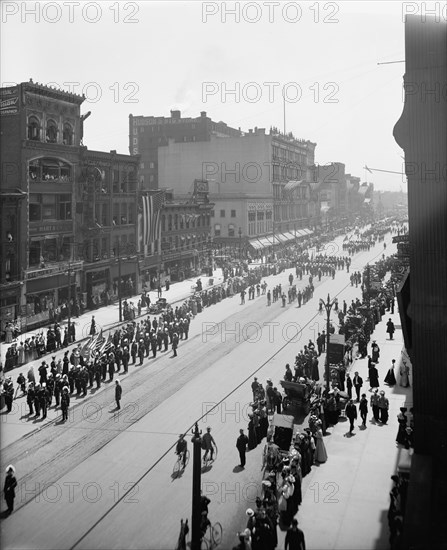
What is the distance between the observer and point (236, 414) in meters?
22.3

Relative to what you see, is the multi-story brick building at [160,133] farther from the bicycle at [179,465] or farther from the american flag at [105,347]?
the bicycle at [179,465]

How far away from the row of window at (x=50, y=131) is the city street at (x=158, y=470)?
20.0 meters

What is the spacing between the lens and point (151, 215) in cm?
5266

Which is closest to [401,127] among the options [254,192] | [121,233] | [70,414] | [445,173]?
[445,173]

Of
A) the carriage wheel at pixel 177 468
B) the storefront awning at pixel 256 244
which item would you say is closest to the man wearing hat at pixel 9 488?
the carriage wheel at pixel 177 468

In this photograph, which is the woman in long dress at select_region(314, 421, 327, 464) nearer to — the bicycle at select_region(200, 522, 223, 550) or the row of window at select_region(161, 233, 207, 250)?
the bicycle at select_region(200, 522, 223, 550)

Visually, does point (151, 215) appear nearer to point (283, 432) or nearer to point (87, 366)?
point (87, 366)

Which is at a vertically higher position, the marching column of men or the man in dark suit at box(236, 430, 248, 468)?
the marching column of men

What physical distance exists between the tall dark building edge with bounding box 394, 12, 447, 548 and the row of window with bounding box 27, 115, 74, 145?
3132 cm

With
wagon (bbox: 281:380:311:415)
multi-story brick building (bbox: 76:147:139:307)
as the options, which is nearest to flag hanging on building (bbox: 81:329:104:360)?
wagon (bbox: 281:380:311:415)

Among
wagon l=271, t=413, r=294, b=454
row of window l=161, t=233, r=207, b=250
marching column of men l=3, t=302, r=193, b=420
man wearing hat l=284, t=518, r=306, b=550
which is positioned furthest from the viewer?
row of window l=161, t=233, r=207, b=250

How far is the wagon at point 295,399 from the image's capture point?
2178 cm

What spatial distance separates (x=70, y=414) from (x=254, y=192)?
72551 millimetres

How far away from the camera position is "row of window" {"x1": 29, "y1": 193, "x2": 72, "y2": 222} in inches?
1596
